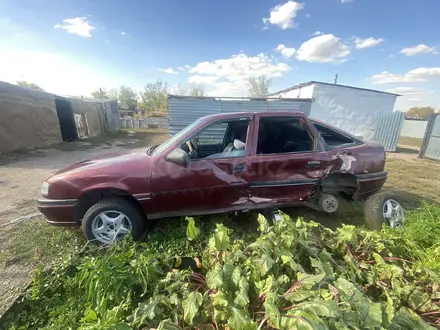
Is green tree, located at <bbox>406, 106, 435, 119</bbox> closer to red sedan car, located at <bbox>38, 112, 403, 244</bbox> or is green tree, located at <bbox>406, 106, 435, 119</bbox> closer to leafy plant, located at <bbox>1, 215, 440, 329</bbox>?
red sedan car, located at <bbox>38, 112, 403, 244</bbox>

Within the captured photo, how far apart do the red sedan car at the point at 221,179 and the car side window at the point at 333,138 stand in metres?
0.01

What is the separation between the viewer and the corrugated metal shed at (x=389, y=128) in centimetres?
1019

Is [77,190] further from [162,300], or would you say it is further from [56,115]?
[56,115]

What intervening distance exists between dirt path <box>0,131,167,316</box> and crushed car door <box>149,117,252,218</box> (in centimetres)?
144

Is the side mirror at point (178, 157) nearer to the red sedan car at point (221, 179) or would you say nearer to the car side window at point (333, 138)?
the red sedan car at point (221, 179)

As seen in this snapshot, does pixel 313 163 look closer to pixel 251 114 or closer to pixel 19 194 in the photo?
pixel 251 114

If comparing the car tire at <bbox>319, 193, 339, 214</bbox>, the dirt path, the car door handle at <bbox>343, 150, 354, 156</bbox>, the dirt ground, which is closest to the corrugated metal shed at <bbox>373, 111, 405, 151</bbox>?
the dirt ground

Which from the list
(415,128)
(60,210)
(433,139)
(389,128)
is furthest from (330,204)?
(415,128)

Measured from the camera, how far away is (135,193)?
7.97 feet

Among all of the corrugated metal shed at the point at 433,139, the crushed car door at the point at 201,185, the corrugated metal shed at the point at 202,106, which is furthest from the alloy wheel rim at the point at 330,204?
the corrugated metal shed at the point at 433,139

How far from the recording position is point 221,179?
2559mm

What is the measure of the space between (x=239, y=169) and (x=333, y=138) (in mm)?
1582

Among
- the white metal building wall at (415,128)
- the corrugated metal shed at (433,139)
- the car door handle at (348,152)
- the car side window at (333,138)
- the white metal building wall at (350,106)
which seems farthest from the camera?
the white metal building wall at (415,128)

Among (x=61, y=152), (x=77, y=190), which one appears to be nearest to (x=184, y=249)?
(x=77, y=190)
